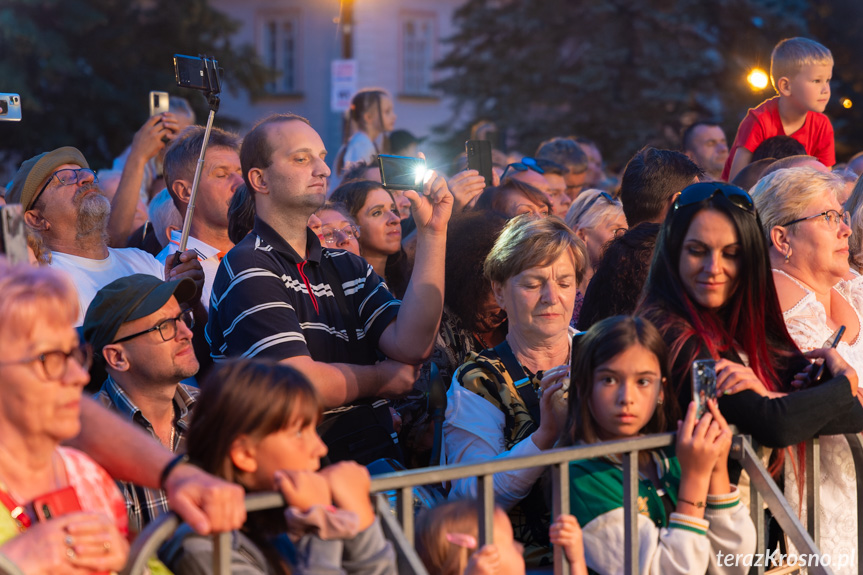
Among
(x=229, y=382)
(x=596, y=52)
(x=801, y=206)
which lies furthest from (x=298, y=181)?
(x=596, y=52)

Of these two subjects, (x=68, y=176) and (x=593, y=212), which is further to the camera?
(x=593, y=212)

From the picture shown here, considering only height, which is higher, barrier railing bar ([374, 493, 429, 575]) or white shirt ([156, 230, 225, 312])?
white shirt ([156, 230, 225, 312])

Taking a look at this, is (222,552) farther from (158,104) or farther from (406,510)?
(158,104)

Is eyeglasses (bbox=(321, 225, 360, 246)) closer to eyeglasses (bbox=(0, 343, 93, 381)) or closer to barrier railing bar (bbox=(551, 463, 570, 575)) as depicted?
barrier railing bar (bbox=(551, 463, 570, 575))

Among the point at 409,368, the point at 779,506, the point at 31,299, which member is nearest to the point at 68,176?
the point at 409,368

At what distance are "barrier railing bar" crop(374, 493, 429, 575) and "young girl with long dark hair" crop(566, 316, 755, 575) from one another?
30.3 inches

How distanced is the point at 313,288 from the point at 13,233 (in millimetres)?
1583

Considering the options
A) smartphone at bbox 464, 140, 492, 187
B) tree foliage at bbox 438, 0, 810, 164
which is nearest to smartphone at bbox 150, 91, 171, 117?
smartphone at bbox 464, 140, 492, 187

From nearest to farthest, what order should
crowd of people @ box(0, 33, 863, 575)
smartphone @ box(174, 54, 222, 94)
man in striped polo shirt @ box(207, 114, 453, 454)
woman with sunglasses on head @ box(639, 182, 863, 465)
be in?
crowd of people @ box(0, 33, 863, 575)
woman with sunglasses on head @ box(639, 182, 863, 465)
man in striped polo shirt @ box(207, 114, 453, 454)
smartphone @ box(174, 54, 222, 94)

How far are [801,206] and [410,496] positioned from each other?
7.80ft

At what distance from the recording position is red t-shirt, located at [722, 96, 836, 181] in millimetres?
7289

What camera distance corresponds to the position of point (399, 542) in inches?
92.9

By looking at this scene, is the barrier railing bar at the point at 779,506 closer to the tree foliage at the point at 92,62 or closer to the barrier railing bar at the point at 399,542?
the barrier railing bar at the point at 399,542

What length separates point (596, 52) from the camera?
17.4 metres
